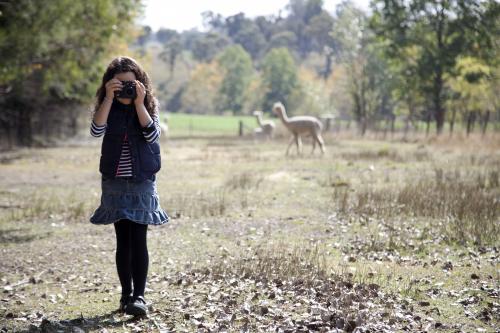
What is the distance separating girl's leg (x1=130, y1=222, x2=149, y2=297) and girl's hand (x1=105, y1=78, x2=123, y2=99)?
1.15 m

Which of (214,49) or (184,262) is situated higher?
(214,49)

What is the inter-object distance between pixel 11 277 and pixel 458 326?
5135 mm

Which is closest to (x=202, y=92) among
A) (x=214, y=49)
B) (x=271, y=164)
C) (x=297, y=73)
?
(x=297, y=73)

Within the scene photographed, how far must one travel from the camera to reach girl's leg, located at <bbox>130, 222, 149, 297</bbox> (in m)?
5.47

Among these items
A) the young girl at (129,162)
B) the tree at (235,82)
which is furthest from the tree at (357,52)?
the young girl at (129,162)

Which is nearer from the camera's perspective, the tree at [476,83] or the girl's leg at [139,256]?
the girl's leg at [139,256]

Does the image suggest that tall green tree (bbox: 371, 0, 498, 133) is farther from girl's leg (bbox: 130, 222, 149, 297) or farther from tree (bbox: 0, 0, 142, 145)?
girl's leg (bbox: 130, 222, 149, 297)

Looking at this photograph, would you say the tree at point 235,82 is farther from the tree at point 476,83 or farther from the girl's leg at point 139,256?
the girl's leg at point 139,256

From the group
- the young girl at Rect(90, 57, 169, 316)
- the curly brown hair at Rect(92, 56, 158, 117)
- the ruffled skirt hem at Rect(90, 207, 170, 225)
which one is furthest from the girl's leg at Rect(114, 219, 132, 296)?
the curly brown hair at Rect(92, 56, 158, 117)

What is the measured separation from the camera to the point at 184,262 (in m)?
8.07

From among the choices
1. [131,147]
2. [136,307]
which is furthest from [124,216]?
[136,307]

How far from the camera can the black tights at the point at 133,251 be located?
548 centimetres

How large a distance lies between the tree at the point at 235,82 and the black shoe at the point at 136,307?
3828 inches

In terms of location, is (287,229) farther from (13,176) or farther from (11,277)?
(13,176)
